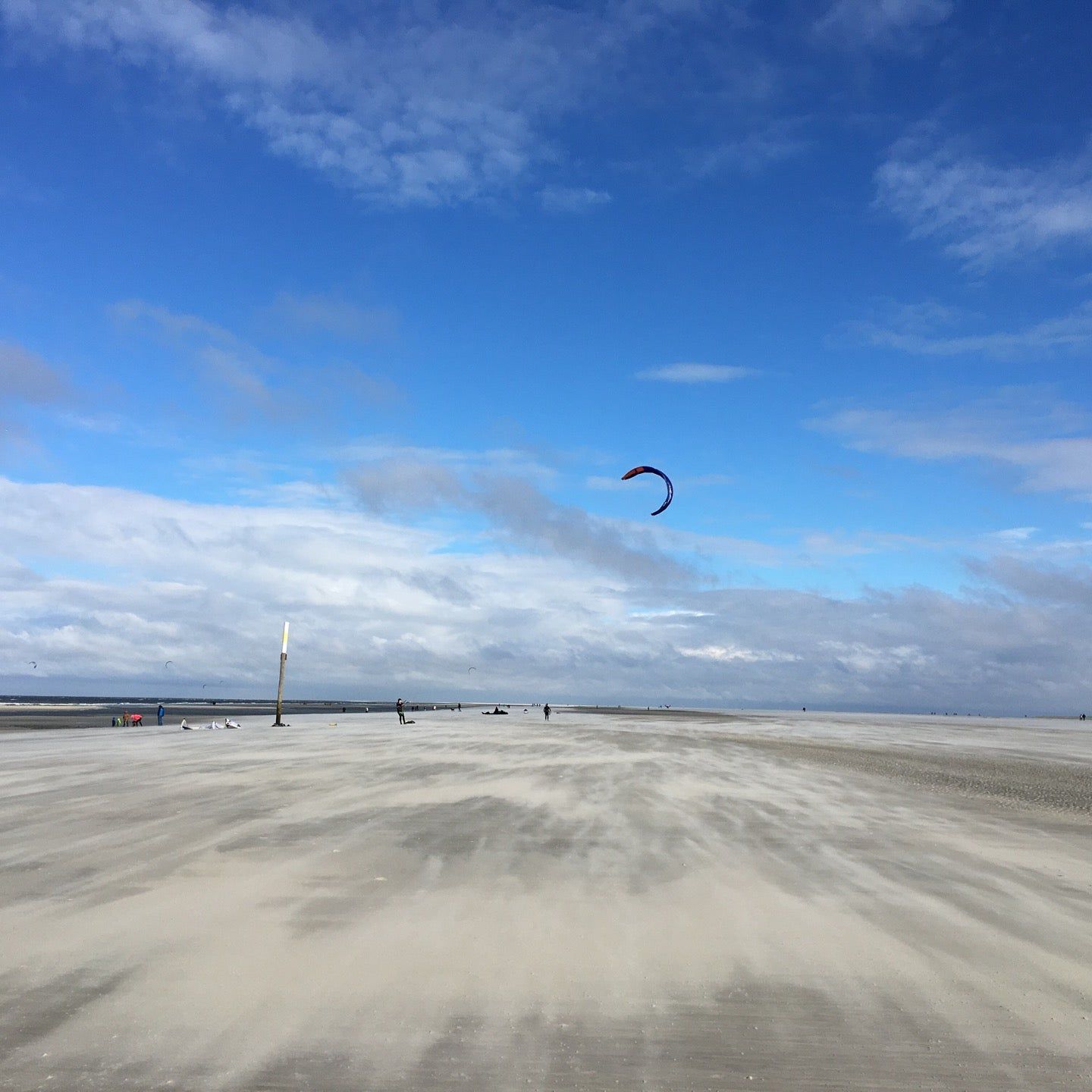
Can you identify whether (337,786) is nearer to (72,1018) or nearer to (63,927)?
(63,927)

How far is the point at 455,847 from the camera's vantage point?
1102cm

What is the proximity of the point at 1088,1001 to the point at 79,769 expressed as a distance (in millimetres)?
22452

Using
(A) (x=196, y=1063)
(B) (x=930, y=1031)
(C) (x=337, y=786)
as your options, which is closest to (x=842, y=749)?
(C) (x=337, y=786)

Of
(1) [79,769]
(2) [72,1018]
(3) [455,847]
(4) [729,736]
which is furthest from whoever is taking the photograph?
(4) [729,736]

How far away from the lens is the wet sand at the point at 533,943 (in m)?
5.01

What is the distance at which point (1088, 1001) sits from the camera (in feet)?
20.2

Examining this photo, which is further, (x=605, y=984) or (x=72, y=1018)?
(x=605, y=984)

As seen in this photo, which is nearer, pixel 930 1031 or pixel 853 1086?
pixel 853 1086

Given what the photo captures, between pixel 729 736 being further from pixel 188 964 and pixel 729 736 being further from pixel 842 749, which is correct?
pixel 188 964

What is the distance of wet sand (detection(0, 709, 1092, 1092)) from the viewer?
16.4 ft

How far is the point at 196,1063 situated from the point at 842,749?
114ft

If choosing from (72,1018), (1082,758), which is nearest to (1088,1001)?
(72,1018)

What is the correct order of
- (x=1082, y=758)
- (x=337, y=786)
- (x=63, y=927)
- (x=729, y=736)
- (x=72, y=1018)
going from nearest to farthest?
(x=72, y=1018) → (x=63, y=927) → (x=337, y=786) → (x=1082, y=758) → (x=729, y=736)

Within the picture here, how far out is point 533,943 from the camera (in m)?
7.12
